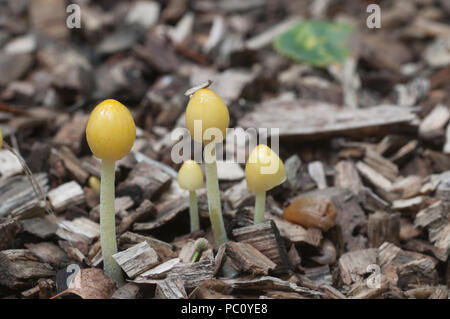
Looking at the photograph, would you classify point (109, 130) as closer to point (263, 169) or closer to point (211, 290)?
point (263, 169)

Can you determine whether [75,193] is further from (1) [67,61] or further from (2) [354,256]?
(1) [67,61]

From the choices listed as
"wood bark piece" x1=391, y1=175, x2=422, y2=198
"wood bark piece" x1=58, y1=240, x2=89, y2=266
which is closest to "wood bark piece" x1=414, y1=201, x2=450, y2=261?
"wood bark piece" x1=391, y1=175, x2=422, y2=198

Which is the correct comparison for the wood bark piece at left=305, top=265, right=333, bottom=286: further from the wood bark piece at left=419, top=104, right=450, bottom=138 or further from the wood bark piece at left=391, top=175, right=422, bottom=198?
the wood bark piece at left=419, top=104, right=450, bottom=138

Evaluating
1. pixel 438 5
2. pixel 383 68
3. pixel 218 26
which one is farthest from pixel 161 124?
pixel 438 5

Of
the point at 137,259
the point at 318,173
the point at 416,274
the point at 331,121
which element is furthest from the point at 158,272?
the point at 331,121

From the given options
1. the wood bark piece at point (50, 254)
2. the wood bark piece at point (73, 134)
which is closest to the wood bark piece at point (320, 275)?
the wood bark piece at point (50, 254)

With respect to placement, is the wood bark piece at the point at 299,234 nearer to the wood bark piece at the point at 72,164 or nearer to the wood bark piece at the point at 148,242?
the wood bark piece at the point at 148,242
